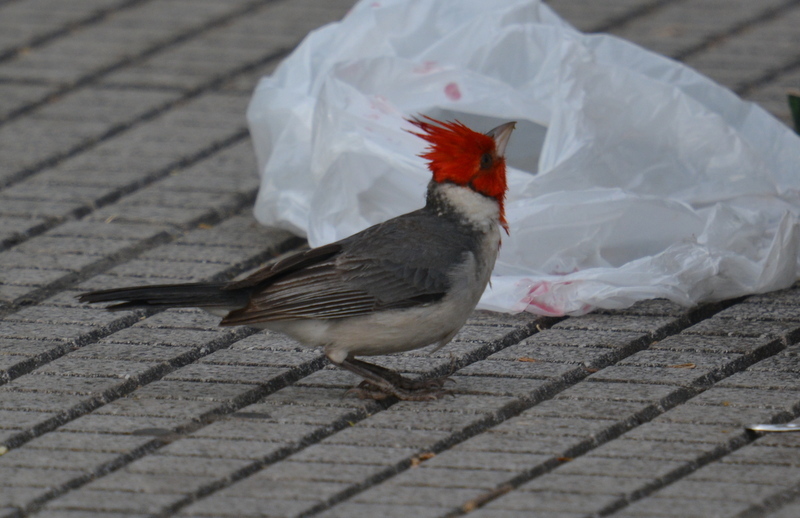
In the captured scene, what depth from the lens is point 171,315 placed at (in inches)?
190

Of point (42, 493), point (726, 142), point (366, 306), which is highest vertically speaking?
point (726, 142)

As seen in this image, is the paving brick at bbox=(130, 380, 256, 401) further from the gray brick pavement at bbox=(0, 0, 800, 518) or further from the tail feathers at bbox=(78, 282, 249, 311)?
the tail feathers at bbox=(78, 282, 249, 311)

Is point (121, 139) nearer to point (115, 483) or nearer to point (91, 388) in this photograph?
point (91, 388)

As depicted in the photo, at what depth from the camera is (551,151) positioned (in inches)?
212

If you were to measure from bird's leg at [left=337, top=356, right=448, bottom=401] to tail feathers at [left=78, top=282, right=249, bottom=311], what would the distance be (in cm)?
41

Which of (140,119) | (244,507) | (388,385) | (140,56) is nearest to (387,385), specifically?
(388,385)

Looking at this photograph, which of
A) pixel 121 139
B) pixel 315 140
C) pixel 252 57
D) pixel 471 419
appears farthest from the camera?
pixel 252 57

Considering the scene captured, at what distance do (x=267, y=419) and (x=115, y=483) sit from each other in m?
0.59

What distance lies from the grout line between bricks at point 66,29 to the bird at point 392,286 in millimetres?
4485

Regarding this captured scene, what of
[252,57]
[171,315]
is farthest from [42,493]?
[252,57]

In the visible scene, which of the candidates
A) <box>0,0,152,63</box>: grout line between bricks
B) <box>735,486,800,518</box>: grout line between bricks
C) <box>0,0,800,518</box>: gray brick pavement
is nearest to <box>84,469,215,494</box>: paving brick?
<box>0,0,800,518</box>: gray brick pavement

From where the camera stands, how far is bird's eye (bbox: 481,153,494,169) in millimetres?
4223

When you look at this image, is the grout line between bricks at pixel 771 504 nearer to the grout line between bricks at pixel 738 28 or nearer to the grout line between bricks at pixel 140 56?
the grout line between bricks at pixel 738 28

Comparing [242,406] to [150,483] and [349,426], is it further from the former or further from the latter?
[150,483]
